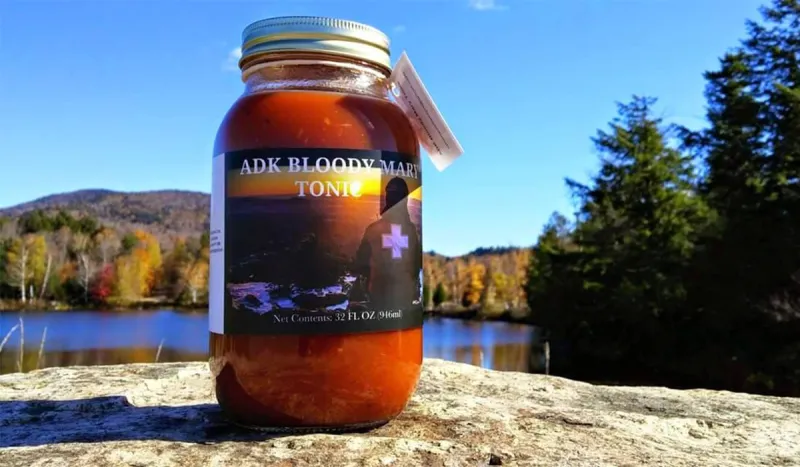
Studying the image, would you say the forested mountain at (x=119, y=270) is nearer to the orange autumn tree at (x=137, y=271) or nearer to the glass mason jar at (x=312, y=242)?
the orange autumn tree at (x=137, y=271)

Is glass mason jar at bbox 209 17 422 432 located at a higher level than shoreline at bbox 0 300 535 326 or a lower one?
higher

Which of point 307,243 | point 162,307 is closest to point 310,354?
point 307,243

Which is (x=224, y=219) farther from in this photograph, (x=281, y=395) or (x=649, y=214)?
(x=649, y=214)

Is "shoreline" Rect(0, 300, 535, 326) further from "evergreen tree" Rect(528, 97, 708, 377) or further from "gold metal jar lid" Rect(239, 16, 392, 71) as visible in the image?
"gold metal jar lid" Rect(239, 16, 392, 71)

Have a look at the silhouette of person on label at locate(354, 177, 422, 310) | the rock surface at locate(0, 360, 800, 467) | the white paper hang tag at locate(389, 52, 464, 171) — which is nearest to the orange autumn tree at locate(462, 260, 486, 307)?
the rock surface at locate(0, 360, 800, 467)

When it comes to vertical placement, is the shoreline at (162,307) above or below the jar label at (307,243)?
below

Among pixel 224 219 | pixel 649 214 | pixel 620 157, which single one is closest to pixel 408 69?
pixel 224 219

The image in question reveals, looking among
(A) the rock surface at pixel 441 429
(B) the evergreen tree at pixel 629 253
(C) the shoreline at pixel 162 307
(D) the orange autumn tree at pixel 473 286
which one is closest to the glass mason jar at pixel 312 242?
(A) the rock surface at pixel 441 429
